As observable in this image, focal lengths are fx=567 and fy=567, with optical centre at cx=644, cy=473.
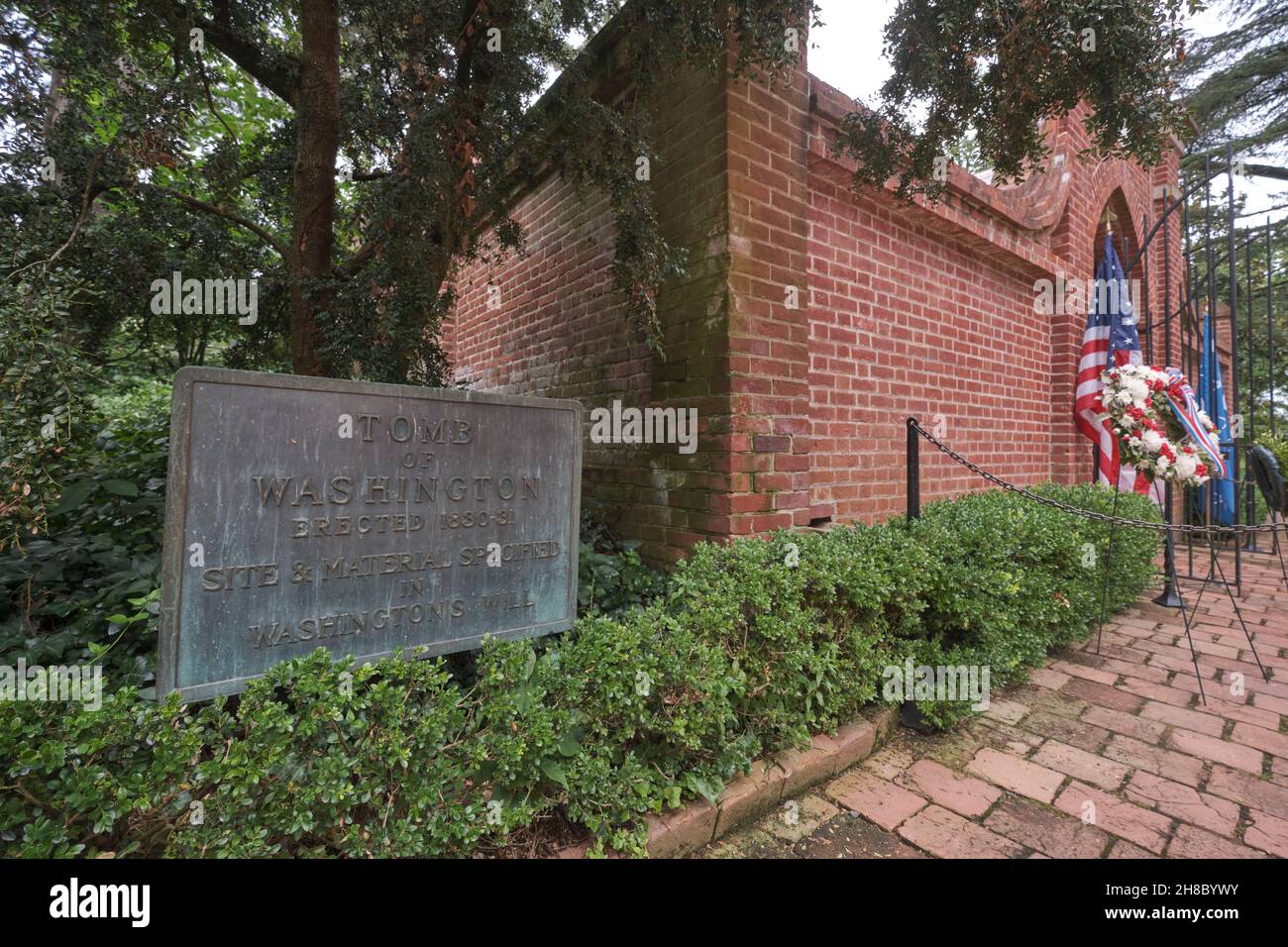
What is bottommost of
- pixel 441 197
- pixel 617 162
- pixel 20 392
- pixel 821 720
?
pixel 821 720

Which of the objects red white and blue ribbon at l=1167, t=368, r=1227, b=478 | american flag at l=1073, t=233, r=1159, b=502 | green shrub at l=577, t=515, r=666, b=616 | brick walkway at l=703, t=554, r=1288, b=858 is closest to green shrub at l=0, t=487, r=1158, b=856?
brick walkway at l=703, t=554, r=1288, b=858

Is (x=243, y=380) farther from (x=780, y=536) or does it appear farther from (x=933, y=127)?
(x=933, y=127)

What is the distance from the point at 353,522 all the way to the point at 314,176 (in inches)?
95.0

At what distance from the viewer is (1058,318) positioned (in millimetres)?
5980

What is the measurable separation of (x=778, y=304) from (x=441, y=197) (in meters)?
1.86

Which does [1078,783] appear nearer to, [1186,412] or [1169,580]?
[1169,580]
